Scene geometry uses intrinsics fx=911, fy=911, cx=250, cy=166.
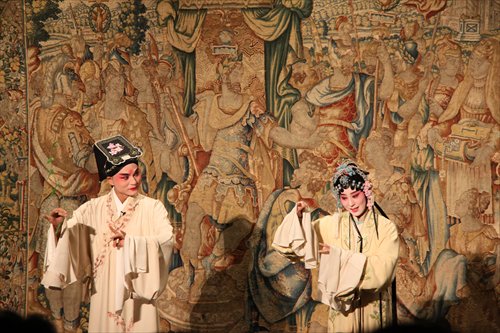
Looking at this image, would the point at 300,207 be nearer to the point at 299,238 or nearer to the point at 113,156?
the point at 299,238

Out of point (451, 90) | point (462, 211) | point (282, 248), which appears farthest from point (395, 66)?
point (282, 248)

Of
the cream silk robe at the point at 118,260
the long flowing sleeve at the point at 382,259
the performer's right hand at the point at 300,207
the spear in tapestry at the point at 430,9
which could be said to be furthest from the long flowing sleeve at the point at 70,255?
the spear in tapestry at the point at 430,9

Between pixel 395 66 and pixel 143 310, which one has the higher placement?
pixel 395 66

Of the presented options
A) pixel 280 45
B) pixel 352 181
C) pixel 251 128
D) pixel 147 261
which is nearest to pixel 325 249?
pixel 352 181

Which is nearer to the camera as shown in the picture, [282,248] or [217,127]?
[282,248]

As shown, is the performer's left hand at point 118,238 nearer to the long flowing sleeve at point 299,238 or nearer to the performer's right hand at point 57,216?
the performer's right hand at point 57,216

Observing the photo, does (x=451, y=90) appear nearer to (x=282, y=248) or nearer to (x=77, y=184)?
(x=282, y=248)

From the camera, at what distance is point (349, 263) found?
231 inches

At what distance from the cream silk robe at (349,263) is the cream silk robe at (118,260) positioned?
0.84 metres

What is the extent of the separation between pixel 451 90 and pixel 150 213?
3.35 meters

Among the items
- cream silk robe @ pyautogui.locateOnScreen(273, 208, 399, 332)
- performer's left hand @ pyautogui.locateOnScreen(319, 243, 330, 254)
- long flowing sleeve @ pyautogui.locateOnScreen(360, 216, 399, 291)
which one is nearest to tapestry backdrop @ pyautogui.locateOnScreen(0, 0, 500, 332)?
cream silk robe @ pyautogui.locateOnScreen(273, 208, 399, 332)

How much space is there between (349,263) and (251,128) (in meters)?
2.69

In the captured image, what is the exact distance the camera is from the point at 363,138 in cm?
824

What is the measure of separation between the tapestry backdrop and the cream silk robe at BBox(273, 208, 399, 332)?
1931mm
